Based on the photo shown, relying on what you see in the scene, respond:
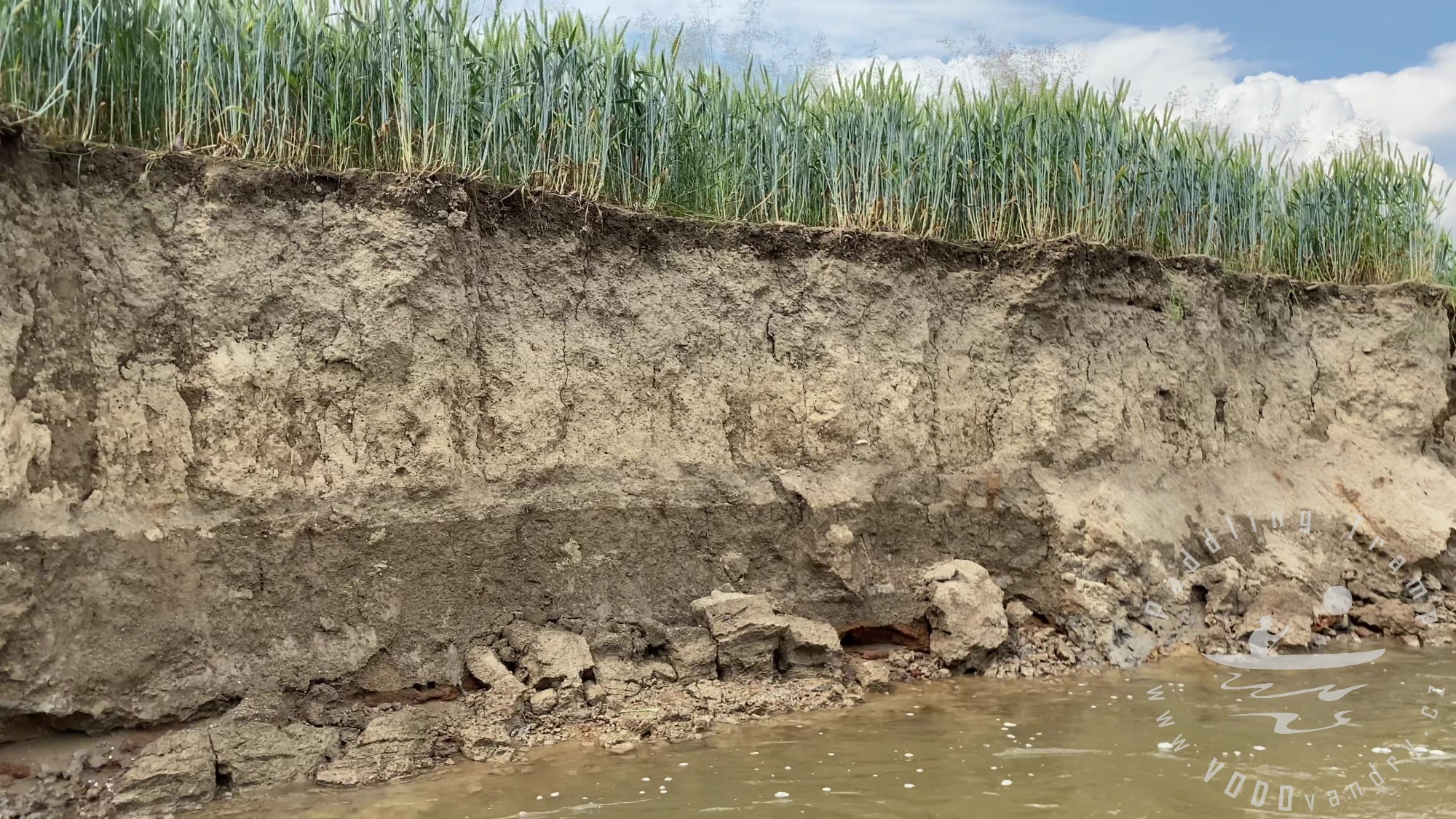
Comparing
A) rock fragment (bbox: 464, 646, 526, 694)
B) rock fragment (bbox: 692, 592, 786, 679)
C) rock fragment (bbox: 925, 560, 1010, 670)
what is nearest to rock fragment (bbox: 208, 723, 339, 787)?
rock fragment (bbox: 464, 646, 526, 694)

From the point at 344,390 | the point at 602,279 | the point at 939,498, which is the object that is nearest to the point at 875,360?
the point at 939,498

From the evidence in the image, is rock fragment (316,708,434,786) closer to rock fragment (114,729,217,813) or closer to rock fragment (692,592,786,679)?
rock fragment (114,729,217,813)

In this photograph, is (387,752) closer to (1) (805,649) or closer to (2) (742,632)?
(2) (742,632)

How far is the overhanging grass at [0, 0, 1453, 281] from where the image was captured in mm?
4688

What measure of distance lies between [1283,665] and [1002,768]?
8.88 ft

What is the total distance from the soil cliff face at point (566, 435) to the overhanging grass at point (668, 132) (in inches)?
10.1

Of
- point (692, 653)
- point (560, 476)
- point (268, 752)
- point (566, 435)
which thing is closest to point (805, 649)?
point (692, 653)

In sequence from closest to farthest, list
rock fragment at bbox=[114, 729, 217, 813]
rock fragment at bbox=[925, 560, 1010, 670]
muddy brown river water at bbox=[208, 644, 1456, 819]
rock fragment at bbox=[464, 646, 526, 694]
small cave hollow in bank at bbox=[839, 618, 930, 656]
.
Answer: muddy brown river water at bbox=[208, 644, 1456, 819] → rock fragment at bbox=[114, 729, 217, 813] → rock fragment at bbox=[464, 646, 526, 694] → rock fragment at bbox=[925, 560, 1010, 670] → small cave hollow in bank at bbox=[839, 618, 930, 656]

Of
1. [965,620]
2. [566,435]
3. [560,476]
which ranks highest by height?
[566,435]

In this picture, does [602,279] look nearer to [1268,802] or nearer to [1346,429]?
[1268,802]

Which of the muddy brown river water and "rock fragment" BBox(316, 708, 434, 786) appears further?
"rock fragment" BBox(316, 708, 434, 786)

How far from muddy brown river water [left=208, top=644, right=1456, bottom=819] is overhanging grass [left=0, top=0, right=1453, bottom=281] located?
2.84 metres

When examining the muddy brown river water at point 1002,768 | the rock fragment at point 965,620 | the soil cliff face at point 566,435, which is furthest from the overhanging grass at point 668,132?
the muddy brown river water at point 1002,768

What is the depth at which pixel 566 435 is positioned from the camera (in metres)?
5.27
